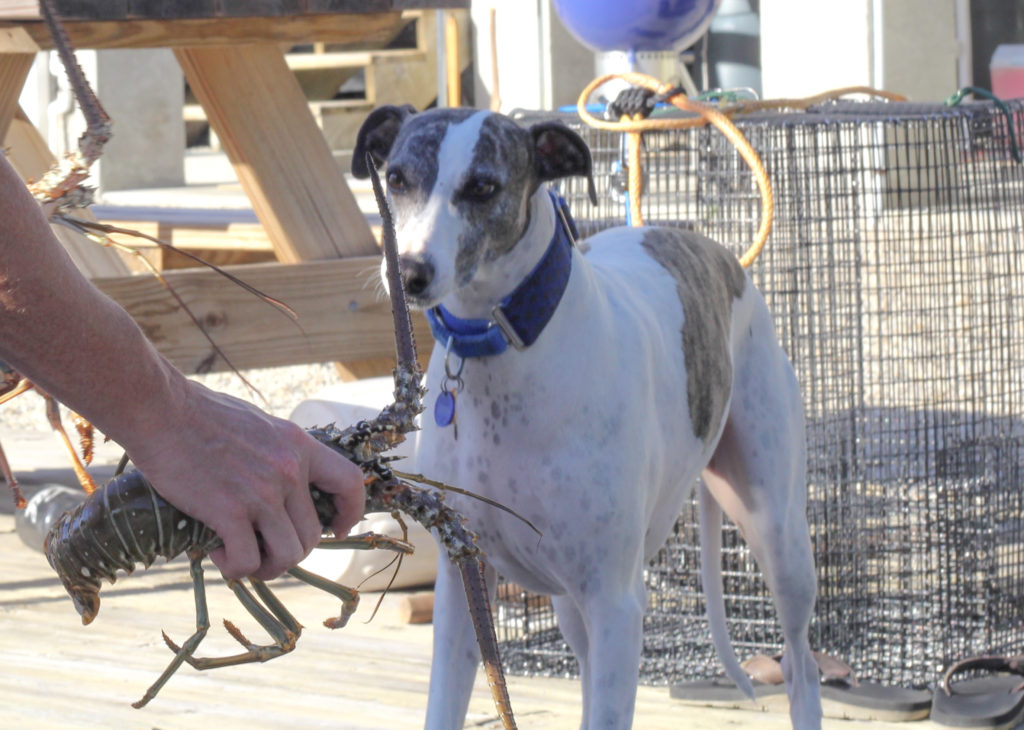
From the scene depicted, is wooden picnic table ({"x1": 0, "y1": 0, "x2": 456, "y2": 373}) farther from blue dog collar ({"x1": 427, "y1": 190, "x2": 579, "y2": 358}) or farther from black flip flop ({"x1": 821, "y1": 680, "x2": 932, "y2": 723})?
black flip flop ({"x1": 821, "y1": 680, "x2": 932, "y2": 723})

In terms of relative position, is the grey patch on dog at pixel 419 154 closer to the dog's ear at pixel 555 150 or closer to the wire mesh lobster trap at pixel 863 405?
the dog's ear at pixel 555 150

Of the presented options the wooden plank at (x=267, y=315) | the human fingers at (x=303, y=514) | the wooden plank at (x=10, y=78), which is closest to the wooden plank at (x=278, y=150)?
the wooden plank at (x=267, y=315)

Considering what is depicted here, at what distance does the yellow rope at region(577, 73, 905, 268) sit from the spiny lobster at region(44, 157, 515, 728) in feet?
5.88

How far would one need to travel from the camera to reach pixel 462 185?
2381 mm

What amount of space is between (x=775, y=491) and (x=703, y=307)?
43 centimetres

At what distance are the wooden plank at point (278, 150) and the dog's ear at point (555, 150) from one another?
1.88 meters

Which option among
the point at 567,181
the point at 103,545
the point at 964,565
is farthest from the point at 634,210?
the point at 103,545

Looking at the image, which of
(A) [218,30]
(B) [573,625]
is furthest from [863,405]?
(A) [218,30]

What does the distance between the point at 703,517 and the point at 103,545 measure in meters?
1.98

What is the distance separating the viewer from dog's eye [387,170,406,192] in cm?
244

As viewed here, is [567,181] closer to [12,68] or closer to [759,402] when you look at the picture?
[759,402]

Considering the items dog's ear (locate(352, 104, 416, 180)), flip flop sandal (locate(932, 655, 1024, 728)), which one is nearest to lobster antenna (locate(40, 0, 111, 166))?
dog's ear (locate(352, 104, 416, 180))

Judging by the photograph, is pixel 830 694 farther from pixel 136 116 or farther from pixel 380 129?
pixel 136 116

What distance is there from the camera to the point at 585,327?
2.53 meters
